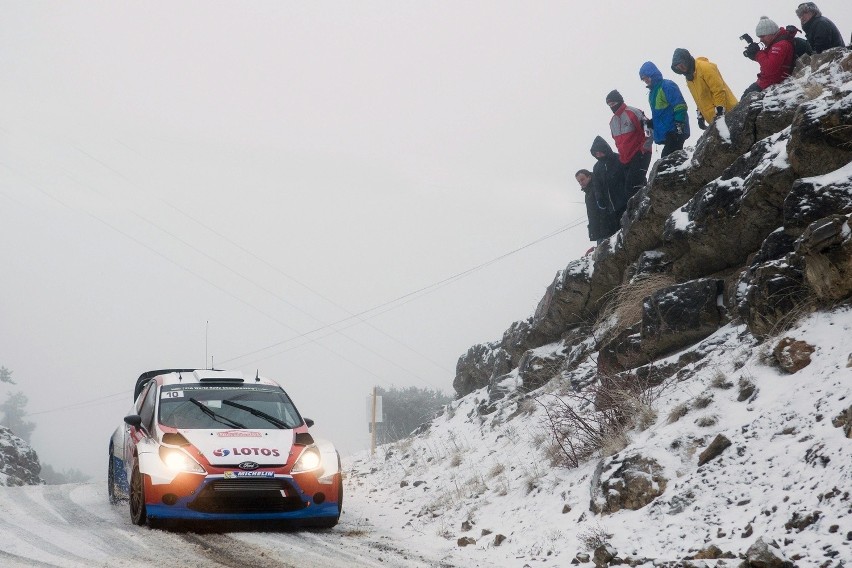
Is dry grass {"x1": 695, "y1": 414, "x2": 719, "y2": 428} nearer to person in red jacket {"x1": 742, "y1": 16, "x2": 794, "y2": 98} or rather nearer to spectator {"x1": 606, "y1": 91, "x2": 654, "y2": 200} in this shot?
person in red jacket {"x1": 742, "y1": 16, "x2": 794, "y2": 98}

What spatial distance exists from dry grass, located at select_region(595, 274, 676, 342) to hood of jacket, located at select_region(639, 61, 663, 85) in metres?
3.75

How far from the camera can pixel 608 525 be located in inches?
245

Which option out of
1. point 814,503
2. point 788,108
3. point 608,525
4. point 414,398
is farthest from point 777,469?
point 414,398

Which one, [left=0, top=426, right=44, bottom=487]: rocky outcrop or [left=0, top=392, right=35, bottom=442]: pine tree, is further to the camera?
[left=0, top=392, right=35, bottom=442]: pine tree

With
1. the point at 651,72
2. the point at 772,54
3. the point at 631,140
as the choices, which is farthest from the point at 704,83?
the point at 631,140

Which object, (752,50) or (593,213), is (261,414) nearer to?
(593,213)

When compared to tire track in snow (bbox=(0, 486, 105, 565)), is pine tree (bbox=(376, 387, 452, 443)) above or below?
below

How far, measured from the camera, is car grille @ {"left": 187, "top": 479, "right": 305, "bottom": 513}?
735 centimetres

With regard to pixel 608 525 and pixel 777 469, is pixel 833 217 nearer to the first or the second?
pixel 777 469

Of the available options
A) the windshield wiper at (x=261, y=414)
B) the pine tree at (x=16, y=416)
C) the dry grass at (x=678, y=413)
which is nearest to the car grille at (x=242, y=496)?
the windshield wiper at (x=261, y=414)

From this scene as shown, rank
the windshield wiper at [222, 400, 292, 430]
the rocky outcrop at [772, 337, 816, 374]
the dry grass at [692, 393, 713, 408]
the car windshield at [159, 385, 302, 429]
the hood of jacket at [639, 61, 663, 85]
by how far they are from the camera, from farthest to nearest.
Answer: the hood of jacket at [639, 61, 663, 85], the windshield wiper at [222, 400, 292, 430], the car windshield at [159, 385, 302, 429], the dry grass at [692, 393, 713, 408], the rocky outcrop at [772, 337, 816, 374]

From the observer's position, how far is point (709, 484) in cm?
588

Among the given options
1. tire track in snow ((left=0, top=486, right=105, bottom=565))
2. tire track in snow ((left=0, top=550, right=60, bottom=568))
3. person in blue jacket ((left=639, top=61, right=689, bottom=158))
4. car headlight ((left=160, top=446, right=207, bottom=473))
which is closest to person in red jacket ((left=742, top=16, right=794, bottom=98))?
person in blue jacket ((left=639, top=61, right=689, bottom=158))

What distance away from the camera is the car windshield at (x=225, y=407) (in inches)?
332
